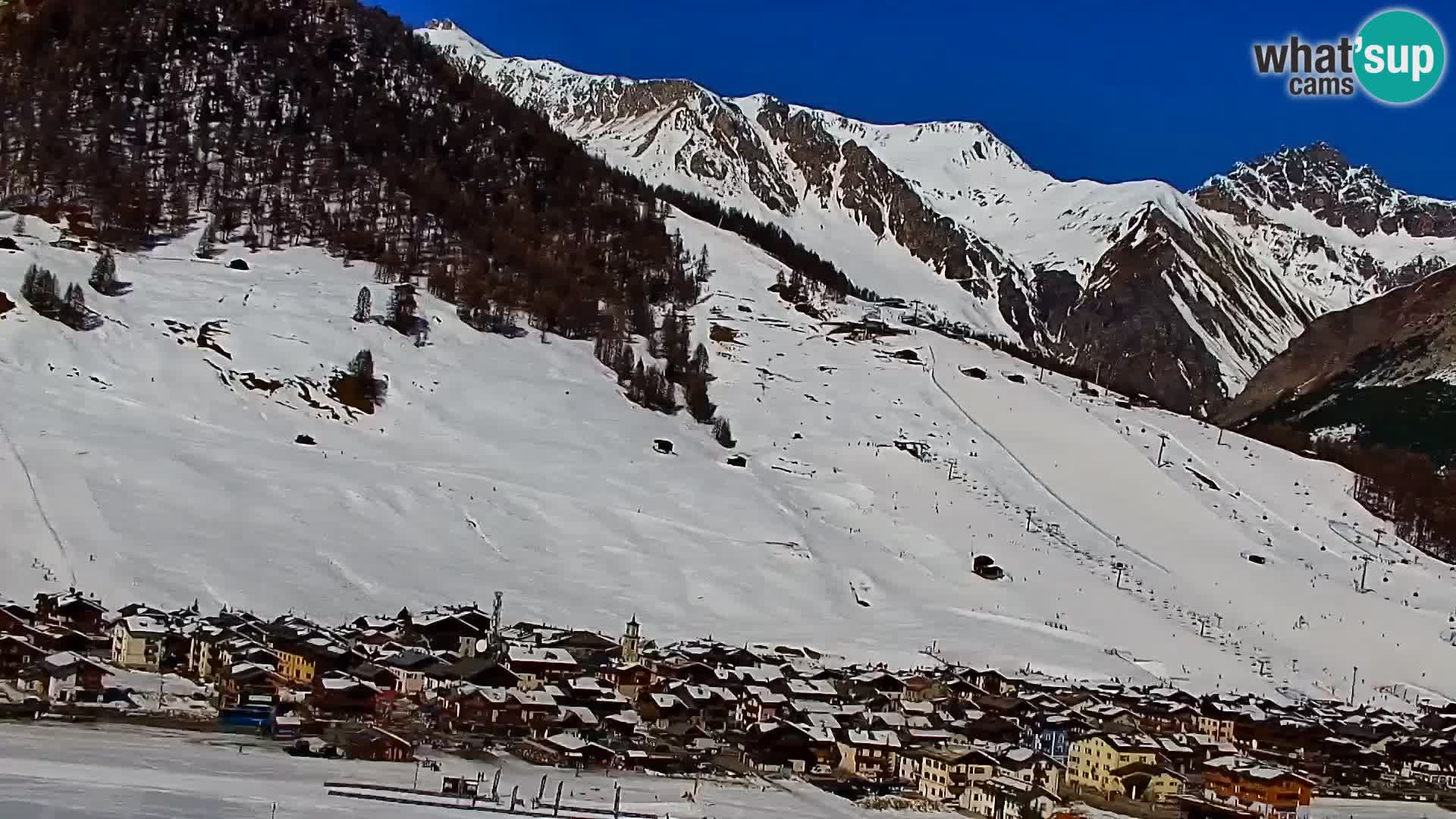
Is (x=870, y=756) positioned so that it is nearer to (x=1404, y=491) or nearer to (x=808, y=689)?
(x=808, y=689)

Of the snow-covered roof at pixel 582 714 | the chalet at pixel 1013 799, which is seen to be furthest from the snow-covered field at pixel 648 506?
the chalet at pixel 1013 799

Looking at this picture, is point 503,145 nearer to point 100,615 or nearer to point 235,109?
point 235,109

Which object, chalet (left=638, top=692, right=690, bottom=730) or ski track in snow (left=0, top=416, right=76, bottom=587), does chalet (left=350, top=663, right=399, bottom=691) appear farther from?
ski track in snow (left=0, top=416, right=76, bottom=587)

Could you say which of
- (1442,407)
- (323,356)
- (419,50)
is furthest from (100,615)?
(1442,407)

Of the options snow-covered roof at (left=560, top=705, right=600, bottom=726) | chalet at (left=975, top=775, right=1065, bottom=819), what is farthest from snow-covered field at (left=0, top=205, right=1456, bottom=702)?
chalet at (left=975, top=775, right=1065, bottom=819)

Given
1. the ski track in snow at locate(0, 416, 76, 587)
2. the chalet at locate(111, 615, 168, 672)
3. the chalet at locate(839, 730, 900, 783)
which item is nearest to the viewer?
the chalet at locate(839, 730, 900, 783)

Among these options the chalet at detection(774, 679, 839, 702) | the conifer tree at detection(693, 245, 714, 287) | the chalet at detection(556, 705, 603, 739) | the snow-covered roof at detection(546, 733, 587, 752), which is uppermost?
the conifer tree at detection(693, 245, 714, 287)
